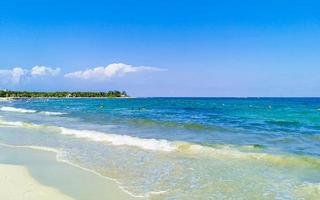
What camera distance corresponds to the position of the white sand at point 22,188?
8.82 metres

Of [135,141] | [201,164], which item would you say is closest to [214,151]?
[201,164]

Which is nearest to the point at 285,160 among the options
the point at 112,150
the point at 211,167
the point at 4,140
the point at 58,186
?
the point at 211,167

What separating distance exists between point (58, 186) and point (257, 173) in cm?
585

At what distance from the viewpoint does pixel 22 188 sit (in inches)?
380

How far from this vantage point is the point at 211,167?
42.0ft

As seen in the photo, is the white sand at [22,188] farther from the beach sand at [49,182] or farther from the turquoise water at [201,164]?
the turquoise water at [201,164]

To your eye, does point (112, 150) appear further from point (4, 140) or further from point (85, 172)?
point (4, 140)

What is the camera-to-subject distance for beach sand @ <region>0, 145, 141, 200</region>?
9.03m

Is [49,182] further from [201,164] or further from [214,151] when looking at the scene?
[214,151]

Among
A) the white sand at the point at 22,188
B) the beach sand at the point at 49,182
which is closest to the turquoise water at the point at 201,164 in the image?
the beach sand at the point at 49,182

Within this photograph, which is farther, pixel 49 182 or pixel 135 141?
pixel 135 141

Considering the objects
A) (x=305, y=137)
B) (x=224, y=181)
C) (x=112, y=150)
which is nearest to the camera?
(x=224, y=181)

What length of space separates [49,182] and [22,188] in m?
0.92

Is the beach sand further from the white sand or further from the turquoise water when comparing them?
the turquoise water
